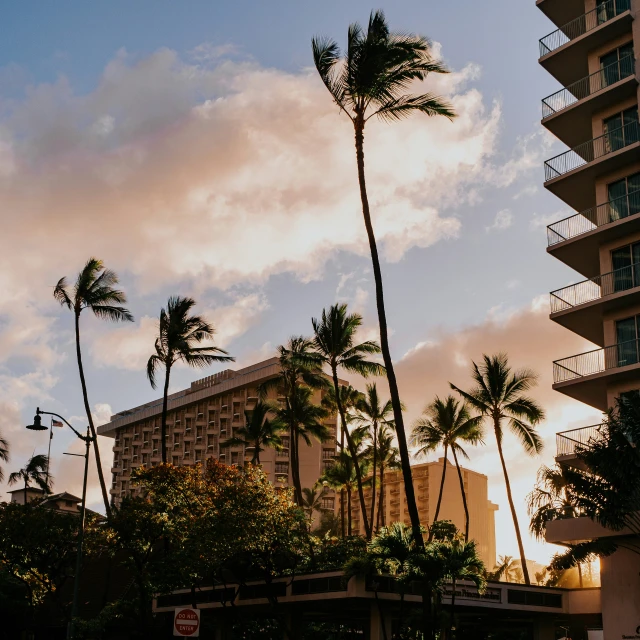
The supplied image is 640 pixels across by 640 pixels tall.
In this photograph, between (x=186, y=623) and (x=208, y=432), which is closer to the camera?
(x=186, y=623)

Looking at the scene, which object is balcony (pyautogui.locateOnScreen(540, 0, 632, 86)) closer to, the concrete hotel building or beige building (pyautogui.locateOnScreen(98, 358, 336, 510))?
the concrete hotel building

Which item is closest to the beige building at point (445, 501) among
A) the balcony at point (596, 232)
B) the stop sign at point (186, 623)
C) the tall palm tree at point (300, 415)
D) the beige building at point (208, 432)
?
the beige building at point (208, 432)

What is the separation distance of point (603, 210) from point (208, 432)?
3975 inches

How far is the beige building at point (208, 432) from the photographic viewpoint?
126 m

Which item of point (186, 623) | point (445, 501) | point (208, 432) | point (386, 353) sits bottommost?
point (186, 623)

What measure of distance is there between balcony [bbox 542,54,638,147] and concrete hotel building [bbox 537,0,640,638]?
0.16 feet

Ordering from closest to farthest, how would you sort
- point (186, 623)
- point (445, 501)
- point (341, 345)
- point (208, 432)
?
point (186, 623) < point (341, 345) < point (208, 432) < point (445, 501)

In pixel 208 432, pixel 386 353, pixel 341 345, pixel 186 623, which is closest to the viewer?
pixel 186 623

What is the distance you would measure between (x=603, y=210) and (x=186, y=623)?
2802 centimetres

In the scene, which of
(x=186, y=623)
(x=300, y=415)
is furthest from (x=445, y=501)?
(x=186, y=623)

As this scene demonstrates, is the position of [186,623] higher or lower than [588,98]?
lower

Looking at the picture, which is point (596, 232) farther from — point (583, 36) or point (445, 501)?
point (445, 501)

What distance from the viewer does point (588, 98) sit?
39.9m

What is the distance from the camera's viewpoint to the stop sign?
18562mm
